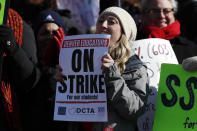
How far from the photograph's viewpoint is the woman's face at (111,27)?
12.0 ft

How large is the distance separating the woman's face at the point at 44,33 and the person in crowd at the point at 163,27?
94cm

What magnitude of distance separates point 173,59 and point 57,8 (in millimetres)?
2291

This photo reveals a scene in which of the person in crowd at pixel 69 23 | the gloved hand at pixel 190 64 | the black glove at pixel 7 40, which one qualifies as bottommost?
the gloved hand at pixel 190 64

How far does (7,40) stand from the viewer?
3670 mm

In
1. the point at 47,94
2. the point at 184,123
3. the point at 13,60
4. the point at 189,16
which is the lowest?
the point at 184,123

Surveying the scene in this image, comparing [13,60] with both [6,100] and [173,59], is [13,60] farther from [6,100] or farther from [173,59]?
[173,59]

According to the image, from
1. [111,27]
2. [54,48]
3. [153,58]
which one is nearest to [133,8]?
[153,58]

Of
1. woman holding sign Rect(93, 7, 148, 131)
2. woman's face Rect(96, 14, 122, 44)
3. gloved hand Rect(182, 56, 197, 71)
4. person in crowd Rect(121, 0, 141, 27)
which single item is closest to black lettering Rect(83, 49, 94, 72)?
woman holding sign Rect(93, 7, 148, 131)

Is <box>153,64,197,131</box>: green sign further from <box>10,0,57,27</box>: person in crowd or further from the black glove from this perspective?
<box>10,0,57,27</box>: person in crowd

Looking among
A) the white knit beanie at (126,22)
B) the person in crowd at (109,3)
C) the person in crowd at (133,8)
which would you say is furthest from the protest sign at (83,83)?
the person in crowd at (133,8)

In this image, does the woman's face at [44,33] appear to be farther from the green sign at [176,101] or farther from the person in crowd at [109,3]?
the green sign at [176,101]

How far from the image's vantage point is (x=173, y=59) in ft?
13.2

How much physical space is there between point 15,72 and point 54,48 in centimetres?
43

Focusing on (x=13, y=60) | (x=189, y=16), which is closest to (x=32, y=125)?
(x=13, y=60)
